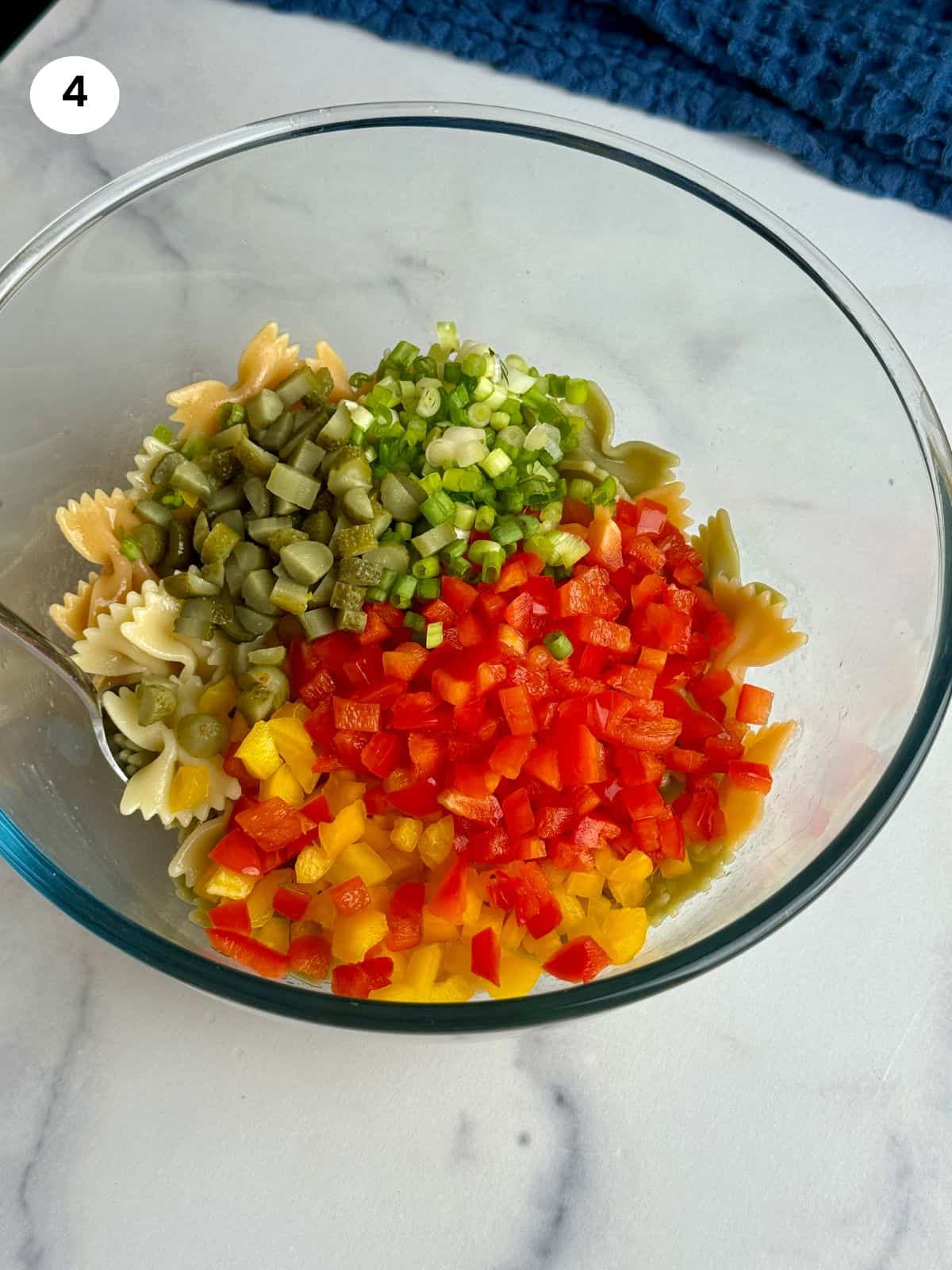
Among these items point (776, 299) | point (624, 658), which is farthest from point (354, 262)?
point (624, 658)

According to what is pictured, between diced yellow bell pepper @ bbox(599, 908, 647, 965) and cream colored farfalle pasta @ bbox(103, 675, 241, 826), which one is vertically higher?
diced yellow bell pepper @ bbox(599, 908, 647, 965)

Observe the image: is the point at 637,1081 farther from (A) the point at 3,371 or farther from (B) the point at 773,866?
(A) the point at 3,371

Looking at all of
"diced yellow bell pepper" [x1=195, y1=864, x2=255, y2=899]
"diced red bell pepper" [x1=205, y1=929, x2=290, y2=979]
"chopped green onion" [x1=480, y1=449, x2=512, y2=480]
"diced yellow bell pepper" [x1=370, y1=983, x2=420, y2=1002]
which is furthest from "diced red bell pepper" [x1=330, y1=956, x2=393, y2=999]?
"chopped green onion" [x1=480, y1=449, x2=512, y2=480]

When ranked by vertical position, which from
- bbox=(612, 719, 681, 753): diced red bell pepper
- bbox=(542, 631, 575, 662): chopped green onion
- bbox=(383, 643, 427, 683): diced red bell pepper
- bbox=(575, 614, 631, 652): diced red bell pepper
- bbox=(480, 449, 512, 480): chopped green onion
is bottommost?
bbox=(383, 643, 427, 683): diced red bell pepper

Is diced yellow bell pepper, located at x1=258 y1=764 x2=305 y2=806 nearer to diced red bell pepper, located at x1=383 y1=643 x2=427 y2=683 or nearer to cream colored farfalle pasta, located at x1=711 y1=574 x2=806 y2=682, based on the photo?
diced red bell pepper, located at x1=383 y1=643 x2=427 y2=683

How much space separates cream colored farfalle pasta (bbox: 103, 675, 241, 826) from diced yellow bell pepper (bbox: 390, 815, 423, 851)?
0.32m

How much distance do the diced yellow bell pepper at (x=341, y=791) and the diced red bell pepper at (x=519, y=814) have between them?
25 centimetres

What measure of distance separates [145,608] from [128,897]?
1.67 feet

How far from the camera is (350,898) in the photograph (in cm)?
205

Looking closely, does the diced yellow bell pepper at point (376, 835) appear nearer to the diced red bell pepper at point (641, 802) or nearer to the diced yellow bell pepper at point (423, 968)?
the diced yellow bell pepper at point (423, 968)

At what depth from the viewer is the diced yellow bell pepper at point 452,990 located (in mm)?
2039

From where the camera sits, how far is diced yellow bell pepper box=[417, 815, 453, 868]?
212 centimetres

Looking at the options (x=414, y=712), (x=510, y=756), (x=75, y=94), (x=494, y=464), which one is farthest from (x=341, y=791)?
(x=75, y=94)

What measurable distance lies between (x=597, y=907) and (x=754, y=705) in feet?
1.57
